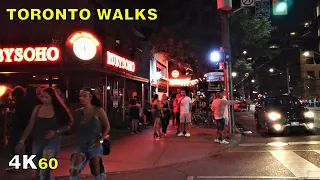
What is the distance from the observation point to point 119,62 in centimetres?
1645

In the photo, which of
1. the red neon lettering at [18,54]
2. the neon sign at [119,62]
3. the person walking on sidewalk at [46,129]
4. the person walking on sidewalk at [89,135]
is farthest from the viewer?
the neon sign at [119,62]

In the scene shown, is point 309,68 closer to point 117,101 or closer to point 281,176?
point 117,101

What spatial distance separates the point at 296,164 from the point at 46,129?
237 inches

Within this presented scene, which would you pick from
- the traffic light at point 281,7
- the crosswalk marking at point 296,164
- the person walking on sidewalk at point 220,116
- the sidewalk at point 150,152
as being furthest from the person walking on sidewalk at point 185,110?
the traffic light at point 281,7

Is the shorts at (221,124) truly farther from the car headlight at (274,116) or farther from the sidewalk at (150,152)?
the car headlight at (274,116)

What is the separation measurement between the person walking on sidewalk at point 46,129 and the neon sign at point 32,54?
856 cm

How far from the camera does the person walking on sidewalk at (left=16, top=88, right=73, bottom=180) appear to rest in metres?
5.32

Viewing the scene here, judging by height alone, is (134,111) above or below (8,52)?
below

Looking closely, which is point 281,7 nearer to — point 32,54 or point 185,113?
point 185,113

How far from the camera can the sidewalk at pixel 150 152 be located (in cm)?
856

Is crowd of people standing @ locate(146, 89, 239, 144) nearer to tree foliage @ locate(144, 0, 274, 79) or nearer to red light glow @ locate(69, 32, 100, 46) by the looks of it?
red light glow @ locate(69, 32, 100, 46)

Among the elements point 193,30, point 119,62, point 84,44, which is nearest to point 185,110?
point 119,62

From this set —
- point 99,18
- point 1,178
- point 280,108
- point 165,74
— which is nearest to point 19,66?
point 99,18

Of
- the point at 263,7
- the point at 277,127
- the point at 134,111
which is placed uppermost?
the point at 263,7
